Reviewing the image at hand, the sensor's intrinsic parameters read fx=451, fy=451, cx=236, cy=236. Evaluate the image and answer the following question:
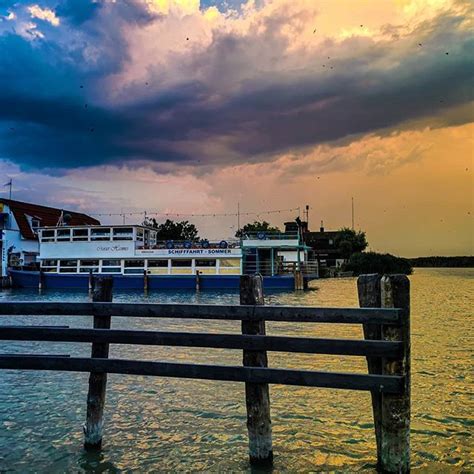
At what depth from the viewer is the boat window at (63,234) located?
49.2 m

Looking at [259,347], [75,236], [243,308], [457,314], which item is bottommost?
[457,314]

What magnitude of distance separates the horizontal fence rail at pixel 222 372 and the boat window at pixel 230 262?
4075cm

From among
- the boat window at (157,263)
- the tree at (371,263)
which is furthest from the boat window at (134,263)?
the tree at (371,263)

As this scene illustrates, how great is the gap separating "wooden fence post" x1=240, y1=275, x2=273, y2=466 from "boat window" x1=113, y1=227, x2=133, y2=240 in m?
43.9

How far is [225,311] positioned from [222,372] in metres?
0.61

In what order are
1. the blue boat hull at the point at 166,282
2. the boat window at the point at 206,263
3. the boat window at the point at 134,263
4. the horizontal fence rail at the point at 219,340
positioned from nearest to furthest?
→ the horizontal fence rail at the point at 219,340, the blue boat hull at the point at 166,282, the boat window at the point at 206,263, the boat window at the point at 134,263

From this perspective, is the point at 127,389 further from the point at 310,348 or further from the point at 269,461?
the point at 310,348

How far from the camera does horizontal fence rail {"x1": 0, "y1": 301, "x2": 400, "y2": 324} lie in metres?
4.23

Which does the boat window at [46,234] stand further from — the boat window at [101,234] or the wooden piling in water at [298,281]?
the wooden piling in water at [298,281]

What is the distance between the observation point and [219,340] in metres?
4.53

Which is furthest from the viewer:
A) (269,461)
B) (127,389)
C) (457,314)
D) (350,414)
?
(457,314)

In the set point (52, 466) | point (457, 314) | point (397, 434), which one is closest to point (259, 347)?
point (397, 434)

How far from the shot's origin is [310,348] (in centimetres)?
431

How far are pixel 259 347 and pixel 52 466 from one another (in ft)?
9.41
